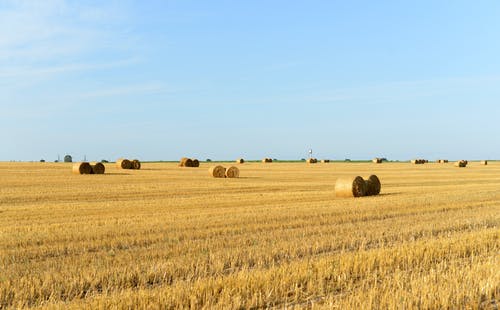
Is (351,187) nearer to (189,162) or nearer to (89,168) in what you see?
(89,168)

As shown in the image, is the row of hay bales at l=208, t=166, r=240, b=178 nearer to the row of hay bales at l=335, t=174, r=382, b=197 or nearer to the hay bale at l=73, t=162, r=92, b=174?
the hay bale at l=73, t=162, r=92, b=174

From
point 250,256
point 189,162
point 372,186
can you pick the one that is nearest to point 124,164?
point 189,162

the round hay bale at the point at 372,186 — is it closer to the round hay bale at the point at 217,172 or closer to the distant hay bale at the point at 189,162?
the round hay bale at the point at 217,172

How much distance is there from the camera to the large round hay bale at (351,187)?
21016 millimetres

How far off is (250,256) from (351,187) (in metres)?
12.9

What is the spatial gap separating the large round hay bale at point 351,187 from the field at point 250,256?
4.07 meters

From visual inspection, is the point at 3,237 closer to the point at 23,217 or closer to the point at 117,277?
the point at 23,217

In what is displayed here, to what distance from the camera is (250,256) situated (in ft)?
28.6

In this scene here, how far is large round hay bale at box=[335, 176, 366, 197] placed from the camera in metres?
21.0

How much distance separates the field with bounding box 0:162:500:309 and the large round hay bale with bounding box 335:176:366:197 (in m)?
4.07

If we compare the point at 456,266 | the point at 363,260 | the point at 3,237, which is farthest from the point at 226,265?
the point at 3,237

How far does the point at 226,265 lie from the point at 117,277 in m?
1.76

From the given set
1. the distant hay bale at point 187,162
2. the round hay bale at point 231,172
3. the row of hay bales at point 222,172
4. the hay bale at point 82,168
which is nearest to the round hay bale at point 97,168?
the hay bale at point 82,168

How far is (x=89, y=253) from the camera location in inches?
363
